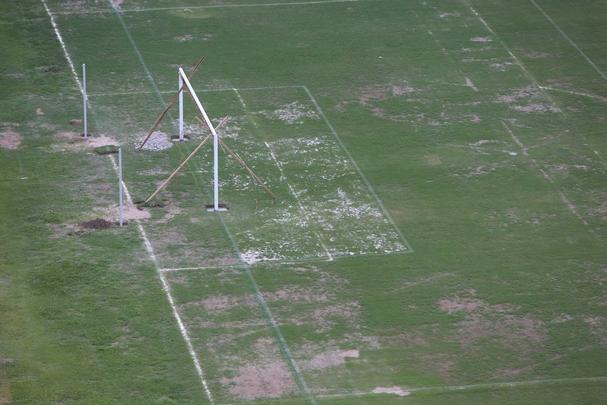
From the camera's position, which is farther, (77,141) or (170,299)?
(77,141)

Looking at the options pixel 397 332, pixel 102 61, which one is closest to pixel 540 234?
pixel 397 332

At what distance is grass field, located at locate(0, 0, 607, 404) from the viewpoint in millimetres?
26625

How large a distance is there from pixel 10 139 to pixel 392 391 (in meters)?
14.7

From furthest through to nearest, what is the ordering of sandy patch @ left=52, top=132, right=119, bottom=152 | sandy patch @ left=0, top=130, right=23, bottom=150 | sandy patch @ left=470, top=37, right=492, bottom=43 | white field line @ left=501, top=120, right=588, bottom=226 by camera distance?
sandy patch @ left=470, top=37, right=492, bottom=43, sandy patch @ left=52, top=132, right=119, bottom=152, sandy patch @ left=0, top=130, right=23, bottom=150, white field line @ left=501, top=120, right=588, bottom=226

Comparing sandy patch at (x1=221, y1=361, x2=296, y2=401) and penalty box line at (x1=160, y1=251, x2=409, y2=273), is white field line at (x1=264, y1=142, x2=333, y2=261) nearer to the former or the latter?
penalty box line at (x1=160, y1=251, x2=409, y2=273)

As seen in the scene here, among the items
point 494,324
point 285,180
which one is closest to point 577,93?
point 285,180

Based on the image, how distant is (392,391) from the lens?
25922mm

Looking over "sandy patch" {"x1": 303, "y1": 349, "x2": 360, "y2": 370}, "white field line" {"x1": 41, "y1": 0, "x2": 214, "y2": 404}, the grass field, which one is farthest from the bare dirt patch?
"white field line" {"x1": 41, "y1": 0, "x2": 214, "y2": 404}

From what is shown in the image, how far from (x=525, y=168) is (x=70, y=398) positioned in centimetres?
1524

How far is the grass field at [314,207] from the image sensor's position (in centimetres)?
2662

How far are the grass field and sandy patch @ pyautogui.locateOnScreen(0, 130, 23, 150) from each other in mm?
258

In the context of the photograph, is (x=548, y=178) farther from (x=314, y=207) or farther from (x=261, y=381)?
(x=261, y=381)

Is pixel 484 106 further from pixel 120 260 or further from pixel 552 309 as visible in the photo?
pixel 120 260

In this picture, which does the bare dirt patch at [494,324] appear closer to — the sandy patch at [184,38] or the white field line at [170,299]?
the white field line at [170,299]
